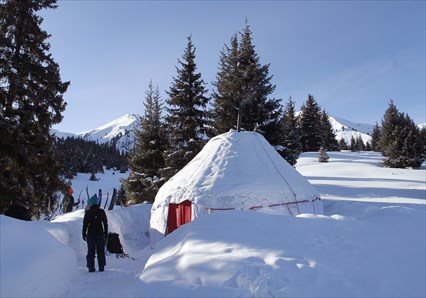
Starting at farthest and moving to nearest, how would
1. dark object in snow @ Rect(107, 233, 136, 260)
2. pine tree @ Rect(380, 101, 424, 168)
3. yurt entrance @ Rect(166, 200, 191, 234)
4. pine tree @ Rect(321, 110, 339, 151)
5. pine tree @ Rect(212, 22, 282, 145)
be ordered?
1. pine tree @ Rect(321, 110, 339, 151)
2. pine tree @ Rect(380, 101, 424, 168)
3. pine tree @ Rect(212, 22, 282, 145)
4. yurt entrance @ Rect(166, 200, 191, 234)
5. dark object in snow @ Rect(107, 233, 136, 260)

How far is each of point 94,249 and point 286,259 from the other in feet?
15.0

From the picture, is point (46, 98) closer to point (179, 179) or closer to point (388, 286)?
point (179, 179)

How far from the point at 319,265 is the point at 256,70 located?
17.8 meters

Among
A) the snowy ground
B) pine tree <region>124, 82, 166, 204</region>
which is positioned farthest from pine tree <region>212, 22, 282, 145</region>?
the snowy ground

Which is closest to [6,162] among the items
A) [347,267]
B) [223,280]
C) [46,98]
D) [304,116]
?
[46,98]

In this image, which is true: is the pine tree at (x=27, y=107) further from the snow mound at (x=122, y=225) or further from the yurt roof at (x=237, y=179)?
the yurt roof at (x=237, y=179)

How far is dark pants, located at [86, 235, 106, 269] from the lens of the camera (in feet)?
25.0

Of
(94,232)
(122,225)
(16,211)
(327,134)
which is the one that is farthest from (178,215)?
(327,134)

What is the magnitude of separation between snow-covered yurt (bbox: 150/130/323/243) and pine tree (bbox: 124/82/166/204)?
32.3 ft

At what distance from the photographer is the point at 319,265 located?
4.84 meters

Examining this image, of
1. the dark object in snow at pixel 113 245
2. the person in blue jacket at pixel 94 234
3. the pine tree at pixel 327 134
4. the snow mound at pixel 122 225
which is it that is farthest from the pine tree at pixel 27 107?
the pine tree at pixel 327 134

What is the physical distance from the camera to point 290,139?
3578 cm

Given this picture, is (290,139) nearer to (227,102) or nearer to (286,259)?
(227,102)

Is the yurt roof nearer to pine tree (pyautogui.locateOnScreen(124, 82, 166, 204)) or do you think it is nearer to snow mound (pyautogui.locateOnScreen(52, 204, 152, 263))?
snow mound (pyautogui.locateOnScreen(52, 204, 152, 263))
